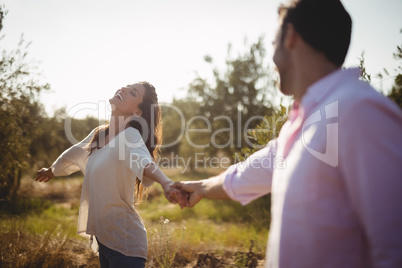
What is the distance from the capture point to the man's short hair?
134 centimetres

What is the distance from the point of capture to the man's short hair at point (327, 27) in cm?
134

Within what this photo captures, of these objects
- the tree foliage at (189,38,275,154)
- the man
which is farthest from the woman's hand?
the tree foliage at (189,38,275,154)

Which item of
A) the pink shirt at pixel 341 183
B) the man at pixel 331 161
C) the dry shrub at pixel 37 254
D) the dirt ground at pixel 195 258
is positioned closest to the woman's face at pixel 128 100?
the man at pixel 331 161

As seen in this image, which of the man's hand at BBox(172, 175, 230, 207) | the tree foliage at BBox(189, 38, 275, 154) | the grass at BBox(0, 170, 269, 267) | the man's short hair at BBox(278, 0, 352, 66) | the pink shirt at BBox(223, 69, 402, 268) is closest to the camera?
the pink shirt at BBox(223, 69, 402, 268)

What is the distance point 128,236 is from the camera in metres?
2.46

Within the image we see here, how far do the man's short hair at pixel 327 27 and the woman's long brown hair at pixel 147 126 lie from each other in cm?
212

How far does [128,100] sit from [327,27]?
7.50 feet

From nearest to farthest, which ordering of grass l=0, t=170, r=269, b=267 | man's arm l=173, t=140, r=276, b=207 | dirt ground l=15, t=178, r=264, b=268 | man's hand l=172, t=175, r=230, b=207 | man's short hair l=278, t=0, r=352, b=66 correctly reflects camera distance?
man's short hair l=278, t=0, r=352, b=66, man's arm l=173, t=140, r=276, b=207, man's hand l=172, t=175, r=230, b=207, grass l=0, t=170, r=269, b=267, dirt ground l=15, t=178, r=264, b=268

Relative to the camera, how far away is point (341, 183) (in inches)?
43.2

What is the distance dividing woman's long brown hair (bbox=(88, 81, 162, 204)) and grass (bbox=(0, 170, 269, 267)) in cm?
165

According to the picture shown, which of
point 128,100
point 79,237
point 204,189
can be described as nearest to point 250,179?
point 204,189

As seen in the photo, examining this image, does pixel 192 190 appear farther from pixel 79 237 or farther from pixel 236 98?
pixel 236 98

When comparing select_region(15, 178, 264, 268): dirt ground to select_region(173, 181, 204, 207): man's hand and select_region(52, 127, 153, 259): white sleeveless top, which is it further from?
select_region(173, 181, 204, 207): man's hand

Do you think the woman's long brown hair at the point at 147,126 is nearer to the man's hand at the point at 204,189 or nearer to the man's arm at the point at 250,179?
the man's hand at the point at 204,189
